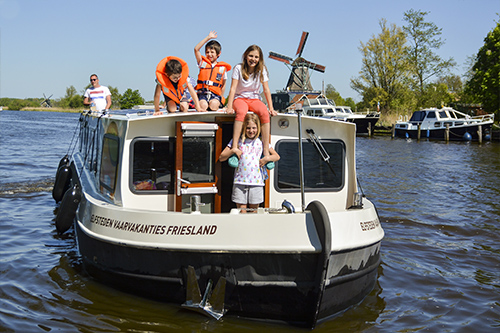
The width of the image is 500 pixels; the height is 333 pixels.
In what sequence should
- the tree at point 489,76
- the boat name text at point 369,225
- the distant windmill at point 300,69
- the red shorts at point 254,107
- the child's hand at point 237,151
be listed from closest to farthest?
the boat name text at point 369,225, the child's hand at point 237,151, the red shorts at point 254,107, the tree at point 489,76, the distant windmill at point 300,69

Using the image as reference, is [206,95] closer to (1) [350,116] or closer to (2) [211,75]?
(2) [211,75]

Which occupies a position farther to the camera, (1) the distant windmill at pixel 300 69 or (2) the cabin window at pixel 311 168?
(1) the distant windmill at pixel 300 69

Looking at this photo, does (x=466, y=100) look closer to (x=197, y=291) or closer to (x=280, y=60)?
(x=280, y=60)

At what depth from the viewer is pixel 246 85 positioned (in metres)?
6.43

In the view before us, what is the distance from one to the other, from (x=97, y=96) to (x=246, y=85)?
5787 mm

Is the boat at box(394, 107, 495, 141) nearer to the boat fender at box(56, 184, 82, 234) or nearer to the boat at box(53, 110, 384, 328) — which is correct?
the boat at box(53, 110, 384, 328)

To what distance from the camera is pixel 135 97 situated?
28.6 metres

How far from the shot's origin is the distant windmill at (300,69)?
2321 inches

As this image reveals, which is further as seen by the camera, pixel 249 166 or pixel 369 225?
pixel 249 166

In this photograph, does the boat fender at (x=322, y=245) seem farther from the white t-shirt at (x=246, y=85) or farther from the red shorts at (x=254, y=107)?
the white t-shirt at (x=246, y=85)

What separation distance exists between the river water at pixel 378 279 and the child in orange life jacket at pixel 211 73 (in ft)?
10.0

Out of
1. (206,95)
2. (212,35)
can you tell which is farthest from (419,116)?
(206,95)

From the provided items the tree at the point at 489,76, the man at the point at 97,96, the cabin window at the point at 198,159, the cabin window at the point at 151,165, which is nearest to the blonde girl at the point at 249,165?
the cabin window at the point at 198,159

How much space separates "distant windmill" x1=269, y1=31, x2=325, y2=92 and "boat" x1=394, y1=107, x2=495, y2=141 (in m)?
17.4
